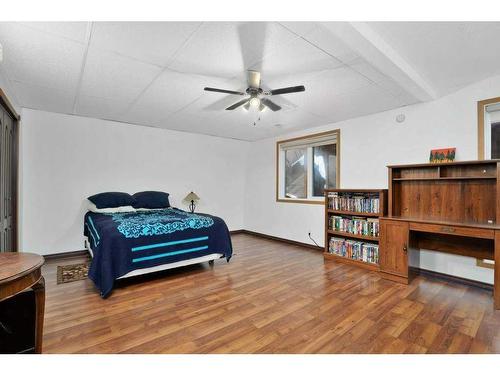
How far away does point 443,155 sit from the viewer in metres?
3.01

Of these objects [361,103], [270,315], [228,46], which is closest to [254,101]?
[228,46]

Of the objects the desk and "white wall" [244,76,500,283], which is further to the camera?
"white wall" [244,76,500,283]

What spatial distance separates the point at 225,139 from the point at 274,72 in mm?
3445

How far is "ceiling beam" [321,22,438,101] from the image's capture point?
169 cm

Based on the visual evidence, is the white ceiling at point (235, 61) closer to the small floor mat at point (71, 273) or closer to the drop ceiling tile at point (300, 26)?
the drop ceiling tile at point (300, 26)

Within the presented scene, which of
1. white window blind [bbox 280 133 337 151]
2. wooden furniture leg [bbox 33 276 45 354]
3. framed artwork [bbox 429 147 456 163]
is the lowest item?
wooden furniture leg [bbox 33 276 45 354]

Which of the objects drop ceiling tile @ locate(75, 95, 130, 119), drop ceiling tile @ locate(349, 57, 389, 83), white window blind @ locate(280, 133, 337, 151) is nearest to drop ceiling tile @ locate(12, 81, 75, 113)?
drop ceiling tile @ locate(75, 95, 130, 119)

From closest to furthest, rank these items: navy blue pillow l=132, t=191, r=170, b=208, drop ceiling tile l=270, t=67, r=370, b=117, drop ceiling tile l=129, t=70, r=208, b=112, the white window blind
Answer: drop ceiling tile l=270, t=67, r=370, b=117
drop ceiling tile l=129, t=70, r=208, b=112
navy blue pillow l=132, t=191, r=170, b=208
the white window blind

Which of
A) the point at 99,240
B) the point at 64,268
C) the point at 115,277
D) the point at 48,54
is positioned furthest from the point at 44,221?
Answer: the point at 48,54

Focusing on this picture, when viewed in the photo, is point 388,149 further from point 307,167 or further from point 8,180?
point 8,180

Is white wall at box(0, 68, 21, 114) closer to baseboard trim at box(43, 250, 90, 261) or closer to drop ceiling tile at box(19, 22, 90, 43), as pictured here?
drop ceiling tile at box(19, 22, 90, 43)

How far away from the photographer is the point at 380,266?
3.12 metres

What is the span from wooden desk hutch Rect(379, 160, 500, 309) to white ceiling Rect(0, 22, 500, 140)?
101 centimetres
